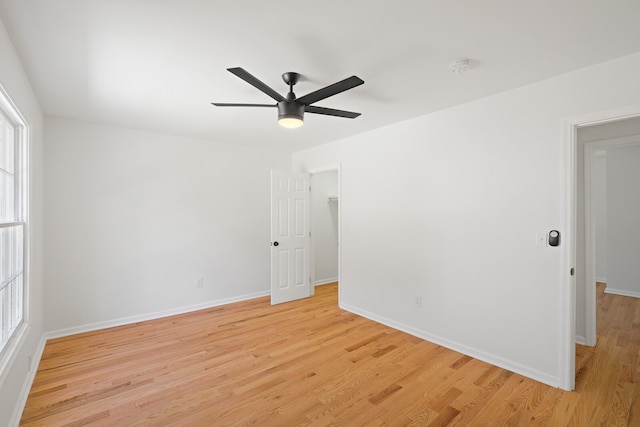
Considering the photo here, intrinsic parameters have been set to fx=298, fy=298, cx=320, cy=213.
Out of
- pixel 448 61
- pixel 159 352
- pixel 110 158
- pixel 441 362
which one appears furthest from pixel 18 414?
pixel 448 61

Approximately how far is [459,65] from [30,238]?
3.69 meters

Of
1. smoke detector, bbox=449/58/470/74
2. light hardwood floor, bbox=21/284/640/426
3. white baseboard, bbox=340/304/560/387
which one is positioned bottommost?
light hardwood floor, bbox=21/284/640/426

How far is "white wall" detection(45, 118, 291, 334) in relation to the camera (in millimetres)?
3447

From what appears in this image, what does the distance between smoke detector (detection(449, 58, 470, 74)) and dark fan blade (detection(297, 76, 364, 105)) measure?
0.77 m

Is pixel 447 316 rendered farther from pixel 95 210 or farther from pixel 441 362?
pixel 95 210

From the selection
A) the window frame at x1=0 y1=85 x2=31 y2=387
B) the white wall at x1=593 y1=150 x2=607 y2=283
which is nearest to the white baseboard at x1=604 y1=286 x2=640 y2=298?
the white wall at x1=593 y1=150 x2=607 y2=283

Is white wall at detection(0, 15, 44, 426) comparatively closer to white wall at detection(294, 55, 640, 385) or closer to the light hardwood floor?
the light hardwood floor

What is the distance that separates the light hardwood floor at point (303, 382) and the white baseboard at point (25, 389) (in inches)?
2.2

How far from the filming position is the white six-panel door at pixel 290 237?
181 inches

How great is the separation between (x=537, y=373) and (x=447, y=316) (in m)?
0.83

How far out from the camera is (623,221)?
16.1 ft

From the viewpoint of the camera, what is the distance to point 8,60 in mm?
1812

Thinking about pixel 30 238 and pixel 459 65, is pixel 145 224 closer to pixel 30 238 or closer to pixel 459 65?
pixel 30 238

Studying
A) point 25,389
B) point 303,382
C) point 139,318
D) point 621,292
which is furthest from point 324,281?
point 621,292
